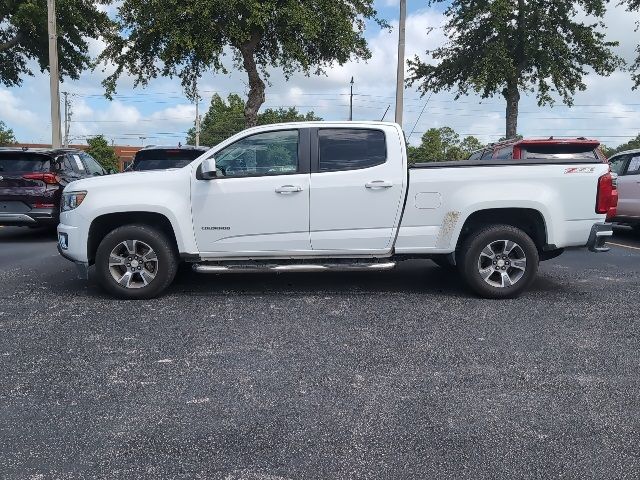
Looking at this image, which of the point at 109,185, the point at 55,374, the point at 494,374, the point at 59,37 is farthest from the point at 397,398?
the point at 59,37

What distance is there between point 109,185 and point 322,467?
174 inches

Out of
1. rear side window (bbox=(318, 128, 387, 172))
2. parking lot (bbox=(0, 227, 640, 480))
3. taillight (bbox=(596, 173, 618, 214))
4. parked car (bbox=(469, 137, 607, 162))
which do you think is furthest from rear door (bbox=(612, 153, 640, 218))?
rear side window (bbox=(318, 128, 387, 172))

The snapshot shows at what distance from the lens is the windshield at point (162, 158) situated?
11.6m

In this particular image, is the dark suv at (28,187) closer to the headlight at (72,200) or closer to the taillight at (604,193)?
the headlight at (72,200)

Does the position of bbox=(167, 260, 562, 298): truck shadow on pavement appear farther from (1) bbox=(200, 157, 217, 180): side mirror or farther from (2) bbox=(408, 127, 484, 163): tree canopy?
(2) bbox=(408, 127, 484, 163): tree canopy

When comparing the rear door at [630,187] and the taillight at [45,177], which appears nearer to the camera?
the taillight at [45,177]

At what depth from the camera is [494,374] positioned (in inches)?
168

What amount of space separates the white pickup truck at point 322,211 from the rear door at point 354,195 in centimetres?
1

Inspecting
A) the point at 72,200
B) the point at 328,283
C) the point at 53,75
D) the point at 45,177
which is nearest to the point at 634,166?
the point at 328,283

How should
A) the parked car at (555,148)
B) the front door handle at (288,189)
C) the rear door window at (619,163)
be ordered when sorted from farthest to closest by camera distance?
the rear door window at (619,163), the parked car at (555,148), the front door handle at (288,189)

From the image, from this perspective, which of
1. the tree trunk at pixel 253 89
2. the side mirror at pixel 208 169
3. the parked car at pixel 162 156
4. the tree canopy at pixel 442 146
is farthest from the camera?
the tree canopy at pixel 442 146

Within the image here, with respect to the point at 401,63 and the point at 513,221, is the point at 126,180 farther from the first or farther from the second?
the point at 401,63

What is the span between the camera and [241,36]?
19891 mm

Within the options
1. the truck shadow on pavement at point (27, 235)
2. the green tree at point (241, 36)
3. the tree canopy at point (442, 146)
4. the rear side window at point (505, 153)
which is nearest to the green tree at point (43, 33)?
the green tree at point (241, 36)
